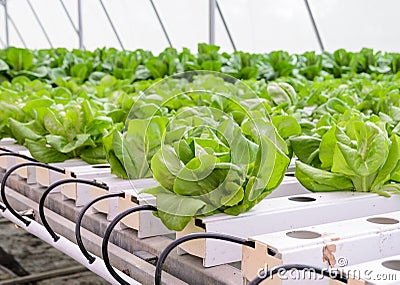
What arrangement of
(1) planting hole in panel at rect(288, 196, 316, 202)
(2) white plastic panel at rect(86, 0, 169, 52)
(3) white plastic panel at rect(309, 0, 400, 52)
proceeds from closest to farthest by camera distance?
(1) planting hole in panel at rect(288, 196, 316, 202) < (3) white plastic panel at rect(309, 0, 400, 52) < (2) white plastic panel at rect(86, 0, 169, 52)

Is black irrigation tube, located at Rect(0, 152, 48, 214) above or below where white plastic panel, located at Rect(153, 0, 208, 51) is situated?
below

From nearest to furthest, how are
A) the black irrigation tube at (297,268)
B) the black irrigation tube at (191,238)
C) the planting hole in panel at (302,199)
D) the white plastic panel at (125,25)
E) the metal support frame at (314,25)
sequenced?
the black irrigation tube at (297,268) < the black irrigation tube at (191,238) < the planting hole in panel at (302,199) < the metal support frame at (314,25) < the white plastic panel at (125,25)

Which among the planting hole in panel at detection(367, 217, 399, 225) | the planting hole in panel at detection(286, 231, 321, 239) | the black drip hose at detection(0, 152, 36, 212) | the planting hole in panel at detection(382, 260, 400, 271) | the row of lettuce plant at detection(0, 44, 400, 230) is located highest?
the row of lettuce plant at detection(0, 44, 400, 230)

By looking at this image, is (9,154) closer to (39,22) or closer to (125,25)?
(125,25)

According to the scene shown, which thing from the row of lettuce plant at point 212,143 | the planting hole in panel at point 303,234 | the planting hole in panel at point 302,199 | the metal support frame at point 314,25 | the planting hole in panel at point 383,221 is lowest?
the planting hole in panel at point 383,221

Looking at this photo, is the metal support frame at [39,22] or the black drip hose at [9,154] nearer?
the black drip hose at [9,154]

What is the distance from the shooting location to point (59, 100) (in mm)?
1862

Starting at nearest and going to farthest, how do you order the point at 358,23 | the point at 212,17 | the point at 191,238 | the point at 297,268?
the point at 297,268 → the point at 191,238 → the point at 212,17 → the point at 358,23

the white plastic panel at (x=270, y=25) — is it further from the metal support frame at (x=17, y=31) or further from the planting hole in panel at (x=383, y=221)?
the metal support frame at (x=17, y=31)

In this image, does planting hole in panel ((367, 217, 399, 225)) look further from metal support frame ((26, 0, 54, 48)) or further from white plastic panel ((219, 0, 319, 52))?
metal support frame ((26, 0, 54, 48))

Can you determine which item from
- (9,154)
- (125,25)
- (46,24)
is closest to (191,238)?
(9,154)

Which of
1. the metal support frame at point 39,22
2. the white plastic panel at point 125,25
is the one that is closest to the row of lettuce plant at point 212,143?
the white plastic panel at point 125,25

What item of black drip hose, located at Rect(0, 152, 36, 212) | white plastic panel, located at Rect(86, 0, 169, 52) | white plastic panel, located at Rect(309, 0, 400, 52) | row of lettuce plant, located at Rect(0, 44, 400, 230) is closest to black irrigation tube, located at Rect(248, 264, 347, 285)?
row of lettuce plant, located at Rect(0, 44, 400, 230)

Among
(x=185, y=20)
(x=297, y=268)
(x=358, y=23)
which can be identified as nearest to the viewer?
(x=297, y=268)
